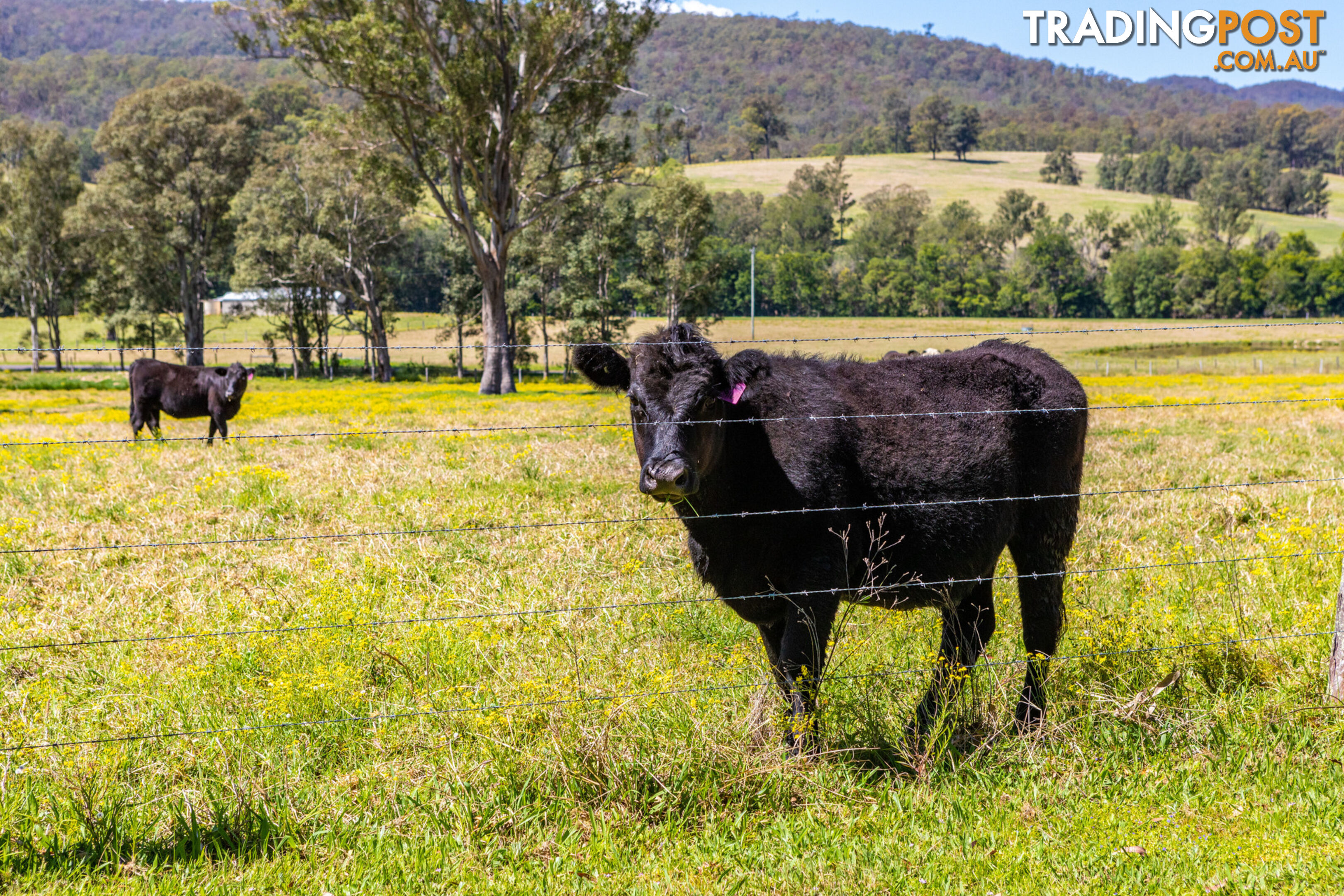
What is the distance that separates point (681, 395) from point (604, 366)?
705 mm

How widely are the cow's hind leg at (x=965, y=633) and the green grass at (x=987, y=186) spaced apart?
139 metres

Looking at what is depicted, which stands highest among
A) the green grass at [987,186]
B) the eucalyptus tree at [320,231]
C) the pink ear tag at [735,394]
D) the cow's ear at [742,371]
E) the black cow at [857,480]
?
the green grass at [987,186]

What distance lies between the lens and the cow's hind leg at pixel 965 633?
4.92m

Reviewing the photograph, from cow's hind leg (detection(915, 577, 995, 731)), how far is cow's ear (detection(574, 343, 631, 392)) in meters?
2.17

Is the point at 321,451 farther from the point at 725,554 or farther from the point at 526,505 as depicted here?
the point at 725,554

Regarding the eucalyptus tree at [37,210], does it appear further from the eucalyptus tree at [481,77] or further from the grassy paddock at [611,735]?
the grassy paddock at [611,735]

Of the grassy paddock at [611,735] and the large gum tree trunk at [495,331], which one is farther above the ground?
the large gum tree trunk at [495,331]

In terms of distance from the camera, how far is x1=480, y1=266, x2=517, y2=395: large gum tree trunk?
115 ft

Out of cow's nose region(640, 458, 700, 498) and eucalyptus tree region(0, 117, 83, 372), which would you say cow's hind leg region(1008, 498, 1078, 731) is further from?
eucalyptus tree region(0, 117, 83, 372)

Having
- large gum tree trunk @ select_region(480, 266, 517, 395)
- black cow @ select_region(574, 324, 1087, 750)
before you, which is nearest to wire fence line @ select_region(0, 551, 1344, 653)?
black cow @ select_region(574, 324, 1087, 750)

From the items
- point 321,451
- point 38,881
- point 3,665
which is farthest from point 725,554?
point 321,451

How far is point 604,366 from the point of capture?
4895mm

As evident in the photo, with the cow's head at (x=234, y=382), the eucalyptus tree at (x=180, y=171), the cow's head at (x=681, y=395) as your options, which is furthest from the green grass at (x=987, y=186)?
the cow's head at (x=681, y=395)

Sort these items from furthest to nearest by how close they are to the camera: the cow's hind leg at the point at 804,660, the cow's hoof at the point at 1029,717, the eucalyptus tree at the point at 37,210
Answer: the eucalyptus tree at the point at 37,210, the cow's hoof at the point at 1029,717, the cow's hind leg at the point at 804,660
